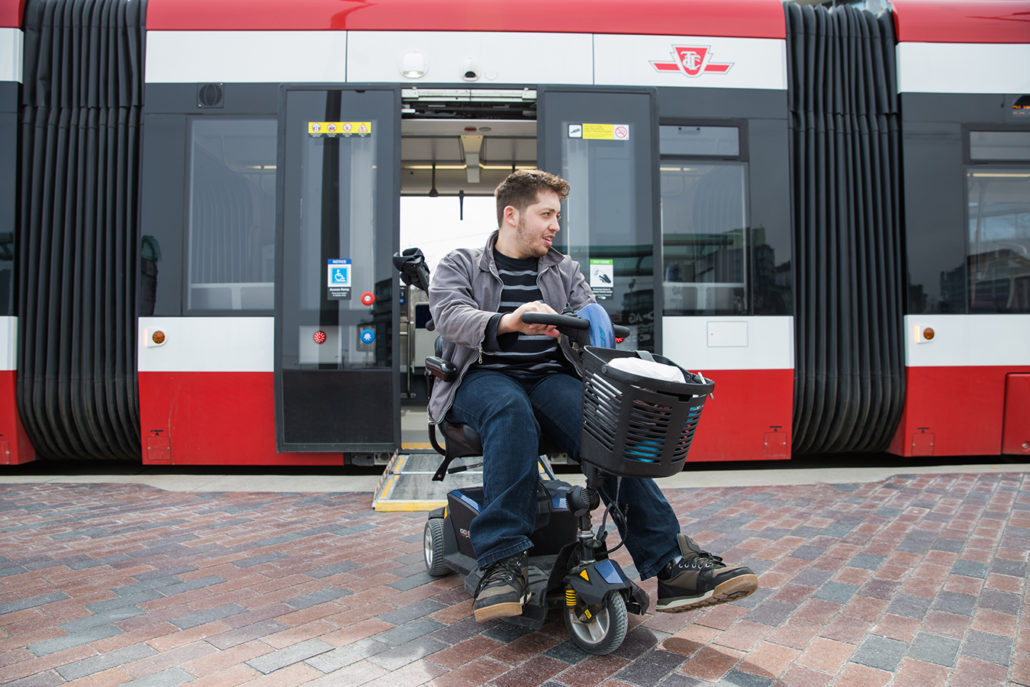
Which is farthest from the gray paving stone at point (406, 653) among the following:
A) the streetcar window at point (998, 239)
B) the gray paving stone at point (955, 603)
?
the streetcar window at point (998, 239)

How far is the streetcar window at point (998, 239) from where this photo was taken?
4586 mm

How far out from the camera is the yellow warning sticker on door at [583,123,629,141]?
443cm

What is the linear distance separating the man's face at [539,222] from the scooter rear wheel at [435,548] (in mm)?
1147

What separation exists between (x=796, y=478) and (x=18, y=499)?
4.90m

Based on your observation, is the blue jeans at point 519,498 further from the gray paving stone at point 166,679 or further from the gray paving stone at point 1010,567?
the gray paving stone at point 1010,567

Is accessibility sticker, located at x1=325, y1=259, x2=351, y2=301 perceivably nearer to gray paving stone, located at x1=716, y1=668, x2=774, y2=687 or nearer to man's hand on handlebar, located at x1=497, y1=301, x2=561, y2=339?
man's hand on handlebar, located at x1=497, y1=301, x2=561, y2=339

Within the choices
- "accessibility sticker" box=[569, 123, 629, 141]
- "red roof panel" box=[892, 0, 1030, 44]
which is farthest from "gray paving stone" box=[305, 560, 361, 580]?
"red roof panel" box=[892, 0, 1030, 44]

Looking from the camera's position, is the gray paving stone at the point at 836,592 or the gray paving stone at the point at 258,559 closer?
the gray paving stone at the point at 836,592

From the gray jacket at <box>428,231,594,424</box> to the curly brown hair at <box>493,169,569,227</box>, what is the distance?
209 mm

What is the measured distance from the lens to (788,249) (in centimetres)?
447

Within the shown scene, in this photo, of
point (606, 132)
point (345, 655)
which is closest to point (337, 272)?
point (606, 132)

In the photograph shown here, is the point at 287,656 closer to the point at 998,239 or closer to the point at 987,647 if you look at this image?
the point at 987,647

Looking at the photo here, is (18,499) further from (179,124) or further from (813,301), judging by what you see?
(813,301)

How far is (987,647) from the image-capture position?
1.96 meters
